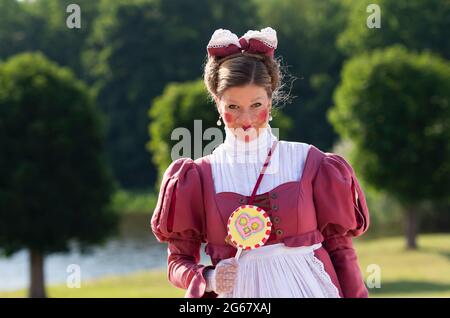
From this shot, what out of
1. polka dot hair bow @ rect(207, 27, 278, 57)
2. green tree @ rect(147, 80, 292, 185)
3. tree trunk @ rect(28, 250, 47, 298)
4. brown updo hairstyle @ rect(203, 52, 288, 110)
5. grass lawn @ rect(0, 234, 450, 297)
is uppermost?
green tree @ rect(147, 80, 292, 185)

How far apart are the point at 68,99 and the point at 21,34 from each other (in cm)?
2839

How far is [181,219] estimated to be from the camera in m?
3.15

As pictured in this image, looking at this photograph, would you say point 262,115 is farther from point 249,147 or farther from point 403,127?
point 403,127

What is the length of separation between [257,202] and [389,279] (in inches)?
543

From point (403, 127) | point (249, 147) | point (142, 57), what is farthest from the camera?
point (142, 57)

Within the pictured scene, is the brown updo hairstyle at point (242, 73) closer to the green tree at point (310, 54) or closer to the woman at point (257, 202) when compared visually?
the woman at point (257, 202)

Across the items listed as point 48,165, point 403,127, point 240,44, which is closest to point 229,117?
point 240,44

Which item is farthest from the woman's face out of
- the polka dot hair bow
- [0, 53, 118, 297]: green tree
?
[0, 53, 118, 297]: green tree

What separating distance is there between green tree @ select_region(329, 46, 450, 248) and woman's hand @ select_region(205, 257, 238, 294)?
16.6 metres

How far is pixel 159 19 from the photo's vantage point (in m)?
39.5

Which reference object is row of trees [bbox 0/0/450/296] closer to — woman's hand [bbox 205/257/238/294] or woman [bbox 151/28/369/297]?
woman [bbox 151/28/369/297]

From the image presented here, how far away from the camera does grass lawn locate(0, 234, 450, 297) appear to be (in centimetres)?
1465

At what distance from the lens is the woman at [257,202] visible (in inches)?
121

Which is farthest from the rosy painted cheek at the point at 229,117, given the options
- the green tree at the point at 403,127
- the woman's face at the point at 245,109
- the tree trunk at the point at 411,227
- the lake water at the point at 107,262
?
the tree trunk at the point at 411,227
